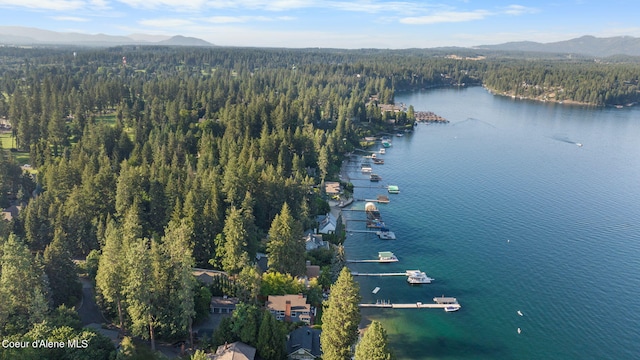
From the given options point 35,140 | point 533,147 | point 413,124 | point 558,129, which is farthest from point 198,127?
point 558,129

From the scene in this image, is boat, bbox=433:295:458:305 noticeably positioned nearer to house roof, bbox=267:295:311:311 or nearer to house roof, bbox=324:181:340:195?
house roof, bbox=267:295:311:311

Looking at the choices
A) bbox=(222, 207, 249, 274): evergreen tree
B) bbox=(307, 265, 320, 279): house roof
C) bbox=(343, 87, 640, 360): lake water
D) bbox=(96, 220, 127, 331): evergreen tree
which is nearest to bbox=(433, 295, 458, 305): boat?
bbox=(343, 87, 640, 360): lake water

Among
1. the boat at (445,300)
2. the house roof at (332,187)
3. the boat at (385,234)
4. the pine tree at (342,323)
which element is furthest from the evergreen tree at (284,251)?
the house roof at (332,187)

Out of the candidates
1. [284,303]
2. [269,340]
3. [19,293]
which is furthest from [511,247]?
[19,293]

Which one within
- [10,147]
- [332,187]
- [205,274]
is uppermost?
[10,147]

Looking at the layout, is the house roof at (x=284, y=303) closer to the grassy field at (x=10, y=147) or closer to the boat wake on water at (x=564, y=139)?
the grassy field at (x=10, y=147)

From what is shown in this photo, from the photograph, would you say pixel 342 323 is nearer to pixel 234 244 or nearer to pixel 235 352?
pixel 235 352

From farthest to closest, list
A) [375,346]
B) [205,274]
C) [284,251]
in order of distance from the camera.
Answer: [284,251] < [205,274] < [375,346]
